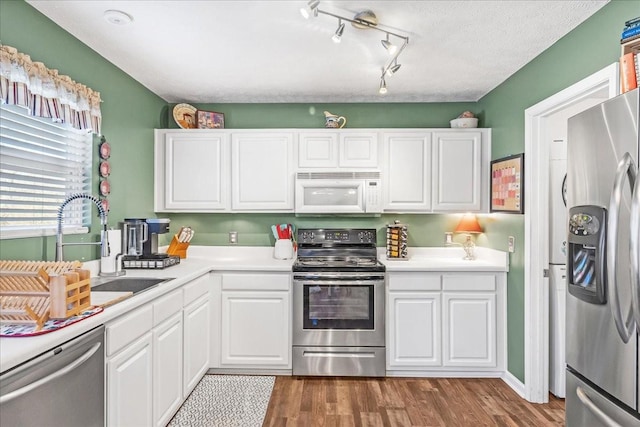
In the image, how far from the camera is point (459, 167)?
3379mm

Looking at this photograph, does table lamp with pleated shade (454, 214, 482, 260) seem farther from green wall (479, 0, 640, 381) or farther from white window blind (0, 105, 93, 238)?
white window blind (0, 105, 93, 238)

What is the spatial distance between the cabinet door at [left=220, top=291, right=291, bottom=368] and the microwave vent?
105 cm

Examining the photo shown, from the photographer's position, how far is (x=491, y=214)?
11.1 feet

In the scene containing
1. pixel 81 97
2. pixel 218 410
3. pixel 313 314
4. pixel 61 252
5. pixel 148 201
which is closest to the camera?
pixel 61 252

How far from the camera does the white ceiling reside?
2020mm

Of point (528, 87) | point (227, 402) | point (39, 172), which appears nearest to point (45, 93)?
point (39, 172)

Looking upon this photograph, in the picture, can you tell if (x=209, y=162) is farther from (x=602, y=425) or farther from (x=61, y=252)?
(x=602, y=425)

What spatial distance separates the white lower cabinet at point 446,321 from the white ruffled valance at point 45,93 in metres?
2.46

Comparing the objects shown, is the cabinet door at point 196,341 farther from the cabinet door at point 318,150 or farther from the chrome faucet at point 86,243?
the cabinet door at point 318,150

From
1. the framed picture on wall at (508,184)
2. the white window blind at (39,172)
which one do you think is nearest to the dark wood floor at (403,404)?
the framed picture on wall at (508,184)

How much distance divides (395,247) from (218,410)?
6.40 ft

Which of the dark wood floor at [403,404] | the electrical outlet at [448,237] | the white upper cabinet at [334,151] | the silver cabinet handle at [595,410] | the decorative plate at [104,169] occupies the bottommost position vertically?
the dark wood floor at [403,404]

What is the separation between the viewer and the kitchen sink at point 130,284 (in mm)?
2314

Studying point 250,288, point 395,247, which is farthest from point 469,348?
point 250,288
